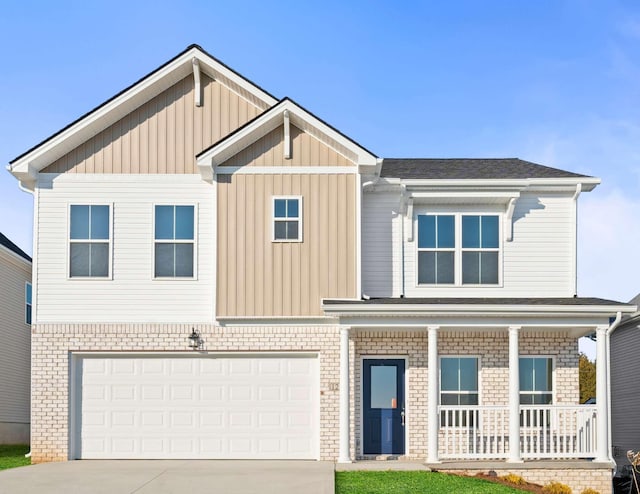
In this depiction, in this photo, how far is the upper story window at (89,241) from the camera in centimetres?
1830

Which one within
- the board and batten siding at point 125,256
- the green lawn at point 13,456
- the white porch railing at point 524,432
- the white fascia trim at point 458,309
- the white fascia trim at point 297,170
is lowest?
the green lawn at point 13,456

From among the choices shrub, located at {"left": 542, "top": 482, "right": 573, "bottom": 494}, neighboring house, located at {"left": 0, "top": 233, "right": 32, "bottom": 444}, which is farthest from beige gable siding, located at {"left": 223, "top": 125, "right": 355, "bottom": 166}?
neighboring house, located at {"left": 0, "top": 233, "right": 32, "bottom": 444}

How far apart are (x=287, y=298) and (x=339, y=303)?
1.27 meters

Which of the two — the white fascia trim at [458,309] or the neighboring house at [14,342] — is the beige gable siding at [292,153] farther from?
the neighboring house at [14,342]

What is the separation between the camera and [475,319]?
17312 mm

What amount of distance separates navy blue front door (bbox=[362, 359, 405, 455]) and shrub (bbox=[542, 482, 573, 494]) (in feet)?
10.7

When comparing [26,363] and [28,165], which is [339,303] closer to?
[28,165]

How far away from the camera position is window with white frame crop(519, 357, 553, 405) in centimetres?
1845

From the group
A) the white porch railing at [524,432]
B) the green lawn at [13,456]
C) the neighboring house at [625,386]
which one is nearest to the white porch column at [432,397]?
the white porch railing at [524,432]

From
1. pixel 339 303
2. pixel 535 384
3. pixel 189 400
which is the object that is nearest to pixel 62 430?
pixel 189 400

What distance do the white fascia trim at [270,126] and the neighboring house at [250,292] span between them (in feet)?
0.14

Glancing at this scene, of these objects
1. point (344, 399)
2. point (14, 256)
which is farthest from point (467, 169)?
point (14, 256)

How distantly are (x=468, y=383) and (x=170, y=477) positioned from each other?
21.8ft

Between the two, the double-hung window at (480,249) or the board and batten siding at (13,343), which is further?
the board and batten siding at (13,343)
